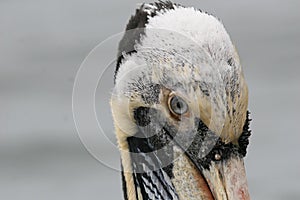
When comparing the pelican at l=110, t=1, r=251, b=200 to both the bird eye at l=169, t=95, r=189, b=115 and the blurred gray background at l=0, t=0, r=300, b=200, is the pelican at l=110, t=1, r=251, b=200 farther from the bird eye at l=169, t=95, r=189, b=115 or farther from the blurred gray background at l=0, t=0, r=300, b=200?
the blurred gray background at l=0, t=0, r=300, b=200

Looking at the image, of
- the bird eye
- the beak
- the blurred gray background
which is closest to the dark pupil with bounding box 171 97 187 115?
the bird eye

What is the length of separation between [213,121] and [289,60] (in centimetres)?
717

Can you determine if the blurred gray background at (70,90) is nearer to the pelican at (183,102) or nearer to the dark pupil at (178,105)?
the pelican at (183,102)

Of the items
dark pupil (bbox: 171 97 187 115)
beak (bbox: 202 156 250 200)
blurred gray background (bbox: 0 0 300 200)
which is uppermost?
blurred gray background (bbox: 0 0 300 200)

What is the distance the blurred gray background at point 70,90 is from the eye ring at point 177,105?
4953 mm

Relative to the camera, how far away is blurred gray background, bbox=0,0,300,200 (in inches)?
547

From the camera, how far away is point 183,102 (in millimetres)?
8352

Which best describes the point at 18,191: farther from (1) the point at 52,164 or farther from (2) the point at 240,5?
(2) the point at 240,5

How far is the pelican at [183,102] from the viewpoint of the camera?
8.23 metres

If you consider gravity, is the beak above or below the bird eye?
below

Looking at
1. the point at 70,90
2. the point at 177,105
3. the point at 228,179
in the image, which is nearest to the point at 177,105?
the point at 177,105

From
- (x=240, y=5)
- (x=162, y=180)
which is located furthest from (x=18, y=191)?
(x=162, y=180)

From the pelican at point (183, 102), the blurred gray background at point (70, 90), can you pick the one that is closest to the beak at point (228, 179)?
the pelican at point (183, 102)

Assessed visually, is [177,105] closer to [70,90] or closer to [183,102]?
[183,102]
